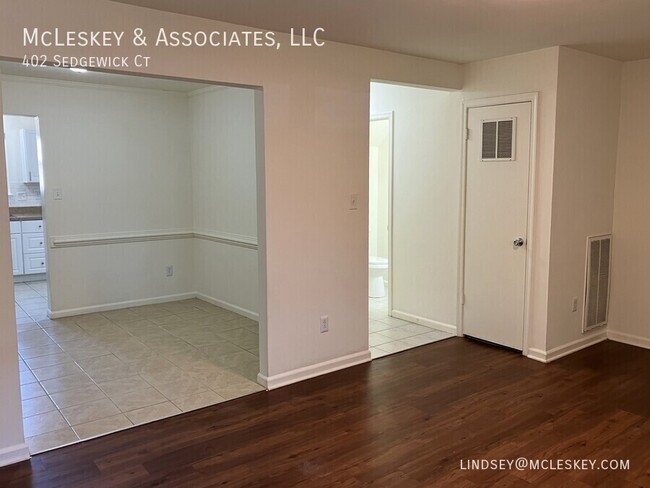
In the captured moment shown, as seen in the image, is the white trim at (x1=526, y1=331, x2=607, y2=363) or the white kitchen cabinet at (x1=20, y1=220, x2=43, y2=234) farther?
the white kitchen cabinet at (x1=20, y1=220, x2=43, y2=234)

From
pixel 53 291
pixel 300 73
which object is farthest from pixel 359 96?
pixel 53 291

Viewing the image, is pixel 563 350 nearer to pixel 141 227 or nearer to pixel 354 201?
pixel 354 201

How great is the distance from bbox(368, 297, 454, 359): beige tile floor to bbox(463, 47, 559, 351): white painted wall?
2.90 ft

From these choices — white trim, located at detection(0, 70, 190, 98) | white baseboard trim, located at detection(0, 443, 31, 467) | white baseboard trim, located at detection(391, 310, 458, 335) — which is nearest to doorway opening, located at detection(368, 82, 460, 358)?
white baseboard trim, located at detection(391, 310, 458, 335)

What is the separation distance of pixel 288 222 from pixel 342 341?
1.02 m

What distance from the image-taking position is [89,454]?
A: 282 cm

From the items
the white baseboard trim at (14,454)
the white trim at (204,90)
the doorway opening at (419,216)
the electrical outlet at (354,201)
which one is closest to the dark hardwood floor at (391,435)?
the white baseboard trim at (14,454)

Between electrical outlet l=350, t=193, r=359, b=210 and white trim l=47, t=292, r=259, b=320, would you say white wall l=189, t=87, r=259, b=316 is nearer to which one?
white trim l=47, t=292, r=259, b=320

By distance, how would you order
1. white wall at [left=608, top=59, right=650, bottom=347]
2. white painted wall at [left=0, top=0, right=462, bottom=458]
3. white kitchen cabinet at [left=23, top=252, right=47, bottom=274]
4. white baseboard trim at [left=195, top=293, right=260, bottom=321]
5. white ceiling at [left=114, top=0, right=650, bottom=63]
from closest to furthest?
white ceiling at [left=114, top=0, right=650, bottom=63]
white painted wall at [left=0, top=0, right=462, bottom=458]
white wall at [left=608, top=59, right=650, bottom=347]
white baseboard trim at [left=195, top=293, right=260, bottom=321]
white kitchen cabinet at [left=23, top=252, right=47, bottom=274]

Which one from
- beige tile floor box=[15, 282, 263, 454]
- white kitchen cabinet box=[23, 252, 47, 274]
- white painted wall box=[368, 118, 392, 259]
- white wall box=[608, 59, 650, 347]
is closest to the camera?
beige tile floor box=[15, 282, 263, 454]

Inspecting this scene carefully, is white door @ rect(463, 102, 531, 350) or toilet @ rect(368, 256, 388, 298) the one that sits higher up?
white door @ rect(463, 102, 531, 350)

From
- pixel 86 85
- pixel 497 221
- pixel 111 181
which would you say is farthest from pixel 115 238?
pixel 497 221

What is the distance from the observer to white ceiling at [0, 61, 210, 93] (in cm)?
474

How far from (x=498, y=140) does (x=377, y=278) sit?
257 centimetres
